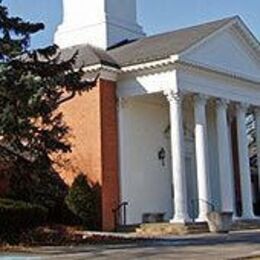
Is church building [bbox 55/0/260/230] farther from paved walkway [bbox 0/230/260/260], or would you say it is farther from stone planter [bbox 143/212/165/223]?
paved walkway [bbox 0/230/260/260]

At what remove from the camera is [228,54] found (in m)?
35.0

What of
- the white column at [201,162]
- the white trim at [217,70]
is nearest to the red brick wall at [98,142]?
the white trim at [217,70]

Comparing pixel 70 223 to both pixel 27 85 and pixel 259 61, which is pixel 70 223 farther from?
pixel 259 61

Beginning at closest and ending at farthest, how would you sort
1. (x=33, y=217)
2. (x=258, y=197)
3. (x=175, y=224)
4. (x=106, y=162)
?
(x=33, y=217) < (x=175, y=224) < (x=106, y=162) < (x=258, y=197)

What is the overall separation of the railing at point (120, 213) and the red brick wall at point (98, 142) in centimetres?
23

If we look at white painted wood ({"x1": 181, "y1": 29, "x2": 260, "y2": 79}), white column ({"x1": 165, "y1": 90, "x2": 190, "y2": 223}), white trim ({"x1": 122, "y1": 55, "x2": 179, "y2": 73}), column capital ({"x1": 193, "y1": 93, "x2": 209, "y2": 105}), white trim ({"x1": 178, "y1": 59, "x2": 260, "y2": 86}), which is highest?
white painted wood ({"x1": 181, "y1": 29, "x2": 260, "y2": 79})

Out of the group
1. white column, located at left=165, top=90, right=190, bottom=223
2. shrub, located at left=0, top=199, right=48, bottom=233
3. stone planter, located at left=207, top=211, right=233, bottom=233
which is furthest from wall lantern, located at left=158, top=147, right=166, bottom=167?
shrub, located at left=0, top=199, right=48, bottom=233

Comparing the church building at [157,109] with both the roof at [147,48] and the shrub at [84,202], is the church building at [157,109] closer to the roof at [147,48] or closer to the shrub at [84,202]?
the roof at [147,48]

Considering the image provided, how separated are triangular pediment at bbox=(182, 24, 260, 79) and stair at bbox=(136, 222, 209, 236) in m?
7.19

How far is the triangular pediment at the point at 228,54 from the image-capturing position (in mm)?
32703

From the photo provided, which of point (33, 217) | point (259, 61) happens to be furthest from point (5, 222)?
point (259, 61)

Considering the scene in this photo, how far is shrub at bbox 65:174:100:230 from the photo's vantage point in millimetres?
29391

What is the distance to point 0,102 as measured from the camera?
70.6ft

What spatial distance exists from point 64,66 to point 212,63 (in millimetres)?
12152
